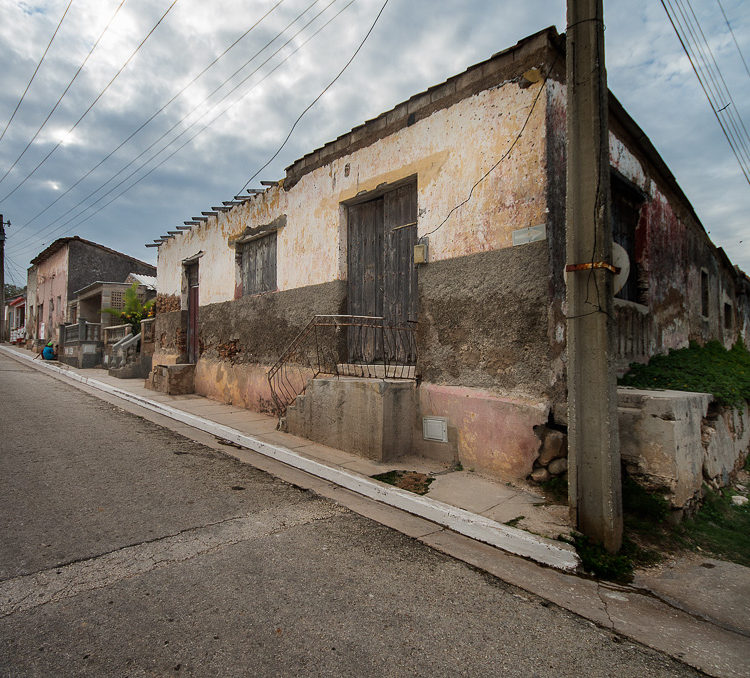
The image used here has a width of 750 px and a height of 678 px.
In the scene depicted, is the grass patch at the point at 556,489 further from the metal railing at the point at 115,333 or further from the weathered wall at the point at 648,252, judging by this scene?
the metal railing at the point at 115,333

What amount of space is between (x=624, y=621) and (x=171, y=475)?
3.84 meters

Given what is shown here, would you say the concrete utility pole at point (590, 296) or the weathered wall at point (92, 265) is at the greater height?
the weathered wall at point (92, 265)

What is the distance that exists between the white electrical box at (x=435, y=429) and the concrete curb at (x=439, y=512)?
3.45 ft

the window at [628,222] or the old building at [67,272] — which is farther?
the old building at [67,272]

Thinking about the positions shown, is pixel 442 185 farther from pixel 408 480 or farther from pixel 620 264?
pixel 408 480

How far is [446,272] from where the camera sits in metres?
5.04

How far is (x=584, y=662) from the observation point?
6.51ft

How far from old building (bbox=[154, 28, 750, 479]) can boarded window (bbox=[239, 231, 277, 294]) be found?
1.5 inches

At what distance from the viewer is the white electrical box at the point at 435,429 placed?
16.2 ft

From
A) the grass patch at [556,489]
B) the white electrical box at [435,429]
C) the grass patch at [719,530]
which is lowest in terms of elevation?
the grass patch at [719,530]

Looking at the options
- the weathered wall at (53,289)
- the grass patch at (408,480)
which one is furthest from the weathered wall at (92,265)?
the grass patch at (408,480)

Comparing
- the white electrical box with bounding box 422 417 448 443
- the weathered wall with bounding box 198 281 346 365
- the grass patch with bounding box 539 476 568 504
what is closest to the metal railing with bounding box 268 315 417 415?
the weathered wall with bounding box 198 281 346 365

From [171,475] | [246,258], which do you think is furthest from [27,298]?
[171,475]

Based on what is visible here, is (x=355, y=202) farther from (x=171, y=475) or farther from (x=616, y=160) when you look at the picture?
(x=171, y=475)
